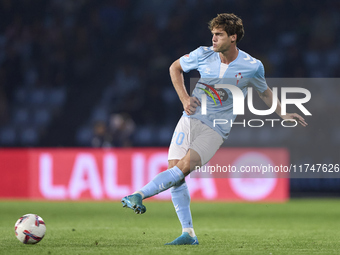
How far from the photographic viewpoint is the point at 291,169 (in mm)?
13312

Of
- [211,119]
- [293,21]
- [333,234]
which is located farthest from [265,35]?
[211,119]

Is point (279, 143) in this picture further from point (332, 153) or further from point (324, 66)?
point (324, 66)

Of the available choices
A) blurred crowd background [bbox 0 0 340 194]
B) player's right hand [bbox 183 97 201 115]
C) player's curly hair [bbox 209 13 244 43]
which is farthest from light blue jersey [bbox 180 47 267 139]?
blurred crowd background [bbox 0 0 340 194]

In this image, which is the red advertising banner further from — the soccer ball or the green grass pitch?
the soccer ball

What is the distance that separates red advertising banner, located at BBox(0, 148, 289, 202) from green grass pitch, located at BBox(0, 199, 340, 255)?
1.37ft

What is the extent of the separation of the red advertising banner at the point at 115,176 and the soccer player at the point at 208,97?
6182 mm

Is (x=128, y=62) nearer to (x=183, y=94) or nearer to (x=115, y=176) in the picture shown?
(x=115, y=176)

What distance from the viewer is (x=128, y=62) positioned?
1589 centimetres

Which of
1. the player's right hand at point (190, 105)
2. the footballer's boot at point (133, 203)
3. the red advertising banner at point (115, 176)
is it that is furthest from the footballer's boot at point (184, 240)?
the red advertising banner at point (115, 176)

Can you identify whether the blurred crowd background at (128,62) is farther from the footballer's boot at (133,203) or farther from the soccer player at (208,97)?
the footballer's boot at (133,203)

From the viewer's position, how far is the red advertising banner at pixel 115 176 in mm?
11867

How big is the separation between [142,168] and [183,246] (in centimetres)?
677

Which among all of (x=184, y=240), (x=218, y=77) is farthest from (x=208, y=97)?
(x=184, y=240)

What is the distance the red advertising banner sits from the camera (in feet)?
38.9
